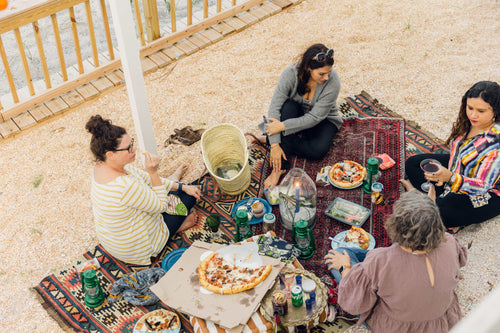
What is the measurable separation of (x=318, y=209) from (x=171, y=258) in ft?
4.20

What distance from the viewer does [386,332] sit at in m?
2.88

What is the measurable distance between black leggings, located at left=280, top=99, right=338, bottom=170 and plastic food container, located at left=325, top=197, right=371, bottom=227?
0.56m

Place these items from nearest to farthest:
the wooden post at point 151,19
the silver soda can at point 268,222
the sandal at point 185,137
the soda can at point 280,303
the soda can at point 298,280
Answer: the soda can at point 280,303
the soda can at point 298,280
the silver soda can at point 268,222
the sandal at point 185,137
the wooden post at point 151,19

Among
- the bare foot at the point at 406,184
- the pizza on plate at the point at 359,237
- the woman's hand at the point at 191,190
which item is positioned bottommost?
the pizza on plate at the point at 359,237

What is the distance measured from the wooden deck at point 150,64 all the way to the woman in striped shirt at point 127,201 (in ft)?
6.79

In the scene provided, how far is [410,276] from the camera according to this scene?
8.39 feet

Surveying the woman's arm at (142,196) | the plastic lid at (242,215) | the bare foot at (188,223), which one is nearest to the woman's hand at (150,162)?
the woman's arm at (142,196)

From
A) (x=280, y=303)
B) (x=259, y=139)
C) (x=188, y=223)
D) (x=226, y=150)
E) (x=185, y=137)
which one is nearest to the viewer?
(x=280, y=303)

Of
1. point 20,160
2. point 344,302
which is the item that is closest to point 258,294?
point 344,302

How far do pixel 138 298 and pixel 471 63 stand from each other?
4.46 metres

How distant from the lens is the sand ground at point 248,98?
381 cm

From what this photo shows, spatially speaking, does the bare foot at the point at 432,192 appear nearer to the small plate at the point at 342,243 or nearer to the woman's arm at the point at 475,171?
the woman's arm at the point at 475,171

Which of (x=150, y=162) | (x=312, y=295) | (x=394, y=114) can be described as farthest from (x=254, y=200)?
(x=394, y=114)

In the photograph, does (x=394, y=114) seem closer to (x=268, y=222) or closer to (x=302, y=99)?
(x=302, y=99)
